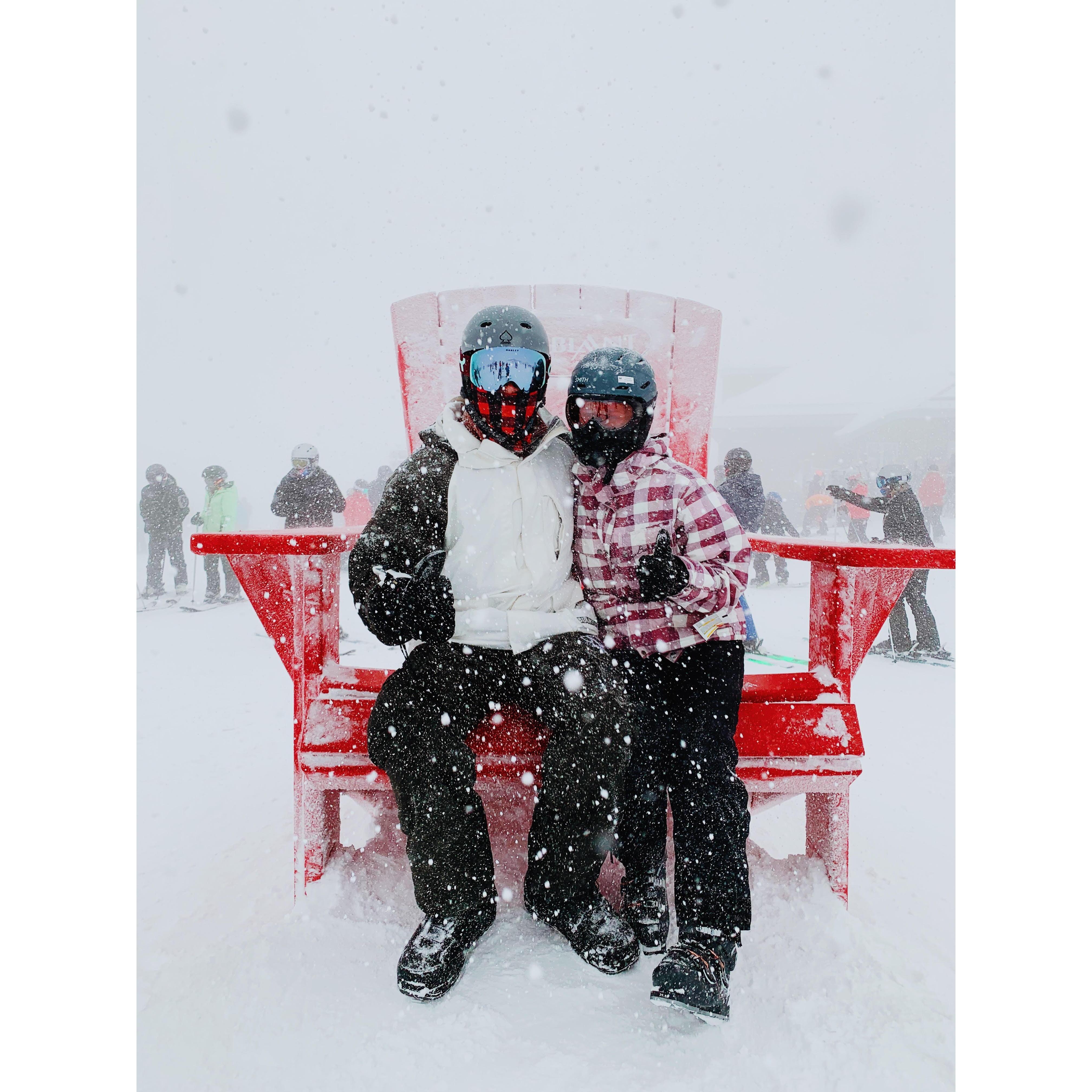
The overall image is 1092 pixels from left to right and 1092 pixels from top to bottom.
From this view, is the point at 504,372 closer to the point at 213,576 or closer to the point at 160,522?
the point at 213,576

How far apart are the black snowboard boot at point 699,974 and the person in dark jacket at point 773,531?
4.82m

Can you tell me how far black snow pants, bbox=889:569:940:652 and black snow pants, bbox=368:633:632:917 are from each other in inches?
167

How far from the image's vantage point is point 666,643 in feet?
4.82

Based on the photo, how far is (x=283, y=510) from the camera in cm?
530

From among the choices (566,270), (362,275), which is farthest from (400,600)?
(362,275)

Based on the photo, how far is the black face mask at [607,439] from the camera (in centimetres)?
151

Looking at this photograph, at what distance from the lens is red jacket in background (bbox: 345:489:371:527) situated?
8055mm

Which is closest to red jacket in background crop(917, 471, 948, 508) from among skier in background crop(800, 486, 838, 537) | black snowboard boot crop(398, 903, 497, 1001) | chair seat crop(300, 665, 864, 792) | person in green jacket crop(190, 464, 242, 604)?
skier in background crop(800, 486, 838, 537)

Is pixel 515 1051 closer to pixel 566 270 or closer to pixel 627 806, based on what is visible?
pixel 627 806

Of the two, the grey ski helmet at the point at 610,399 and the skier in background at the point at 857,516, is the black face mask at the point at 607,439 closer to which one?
the grey ski helmet at the point at 610,399

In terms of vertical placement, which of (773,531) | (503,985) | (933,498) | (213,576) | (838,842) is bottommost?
(503,985)

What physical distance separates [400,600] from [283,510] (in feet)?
14.1

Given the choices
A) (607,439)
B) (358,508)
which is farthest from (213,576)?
(607,439)

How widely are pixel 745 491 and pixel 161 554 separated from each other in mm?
5831
